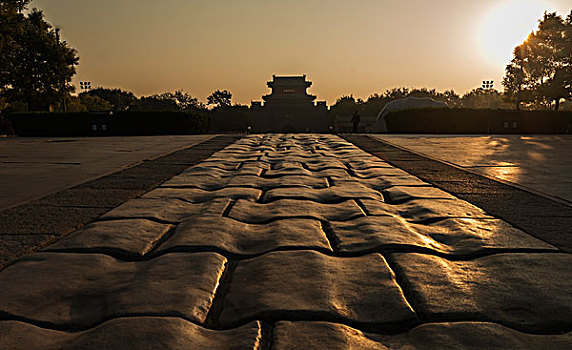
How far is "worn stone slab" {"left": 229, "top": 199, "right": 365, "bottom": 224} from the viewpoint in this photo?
87.2 inches

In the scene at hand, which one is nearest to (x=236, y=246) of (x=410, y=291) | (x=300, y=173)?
(x=410, y=291)

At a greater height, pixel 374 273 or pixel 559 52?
pixel 559 52

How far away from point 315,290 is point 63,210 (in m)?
1.79

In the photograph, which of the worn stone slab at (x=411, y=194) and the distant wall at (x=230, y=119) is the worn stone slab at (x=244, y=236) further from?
the distant wall at (x=230, y=119)

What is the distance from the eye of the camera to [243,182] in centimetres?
330

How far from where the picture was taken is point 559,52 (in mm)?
23844

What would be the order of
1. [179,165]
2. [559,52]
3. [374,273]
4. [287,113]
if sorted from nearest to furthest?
1. [374,273]
2. [179,165]
3. [559,52]
4. [287,113]

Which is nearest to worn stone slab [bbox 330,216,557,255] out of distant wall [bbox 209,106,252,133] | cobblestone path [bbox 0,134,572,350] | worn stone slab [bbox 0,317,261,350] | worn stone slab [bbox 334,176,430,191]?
cobblestone path [bbox 0,134,572,350]

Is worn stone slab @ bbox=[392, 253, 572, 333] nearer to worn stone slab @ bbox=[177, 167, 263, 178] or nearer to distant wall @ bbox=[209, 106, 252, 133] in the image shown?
worn stone slab @ bbox=[177, 167, 263, 178]

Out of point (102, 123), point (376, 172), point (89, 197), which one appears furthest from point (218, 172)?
point (102, 123)

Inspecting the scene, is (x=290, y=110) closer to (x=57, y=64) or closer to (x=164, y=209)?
(x=57, y=64)

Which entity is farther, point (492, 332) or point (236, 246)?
point (236, 246)

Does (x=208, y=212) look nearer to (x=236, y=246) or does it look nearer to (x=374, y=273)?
(x=236, y=246)

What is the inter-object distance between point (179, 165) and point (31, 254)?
2.98 metres
